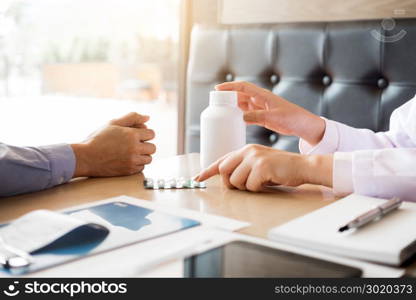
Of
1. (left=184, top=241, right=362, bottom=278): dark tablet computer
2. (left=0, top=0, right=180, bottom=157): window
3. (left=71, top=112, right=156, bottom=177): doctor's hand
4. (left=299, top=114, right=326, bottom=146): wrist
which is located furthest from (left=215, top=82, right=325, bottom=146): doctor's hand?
(left=0, top=0, right=180, bottom=157): window

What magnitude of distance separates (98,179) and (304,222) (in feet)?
1.51

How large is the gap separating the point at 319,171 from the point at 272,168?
0.25 ft

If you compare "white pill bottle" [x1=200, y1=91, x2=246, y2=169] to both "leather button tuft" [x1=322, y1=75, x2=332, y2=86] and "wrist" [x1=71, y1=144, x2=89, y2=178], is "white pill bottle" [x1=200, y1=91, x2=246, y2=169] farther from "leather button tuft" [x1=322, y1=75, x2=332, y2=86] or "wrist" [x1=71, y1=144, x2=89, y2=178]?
"leather button tuft" [x1=322, y1=75, x2=332, y2=86]

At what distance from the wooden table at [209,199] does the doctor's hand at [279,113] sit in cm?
19

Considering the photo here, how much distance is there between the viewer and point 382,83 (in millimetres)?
1369

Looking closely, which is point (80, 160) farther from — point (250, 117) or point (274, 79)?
point (274, 79)

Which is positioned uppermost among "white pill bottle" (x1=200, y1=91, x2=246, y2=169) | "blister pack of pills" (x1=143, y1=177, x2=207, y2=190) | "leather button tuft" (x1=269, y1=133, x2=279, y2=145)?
"white pill bottle" (x1=200, y1=91, x2=246, y2=169)

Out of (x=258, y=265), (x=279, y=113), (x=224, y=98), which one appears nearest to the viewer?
(x=258, y=265)

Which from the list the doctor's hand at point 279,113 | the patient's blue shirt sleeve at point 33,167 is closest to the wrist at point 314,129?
the doctor's hand at point 279,113

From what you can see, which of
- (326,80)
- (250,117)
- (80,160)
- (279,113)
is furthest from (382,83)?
(80,160)

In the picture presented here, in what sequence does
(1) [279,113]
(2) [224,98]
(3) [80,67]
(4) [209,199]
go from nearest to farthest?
(4) [209,199], (2) [224,98], (1) [279,113], (3) [80,67]

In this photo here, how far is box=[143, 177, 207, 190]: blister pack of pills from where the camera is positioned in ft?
2.81

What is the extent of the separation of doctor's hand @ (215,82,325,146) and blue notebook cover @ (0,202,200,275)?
15.7 inches

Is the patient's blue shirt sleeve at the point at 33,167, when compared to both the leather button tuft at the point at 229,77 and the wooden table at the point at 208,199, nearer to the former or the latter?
the wooden table at the point at 208,199
